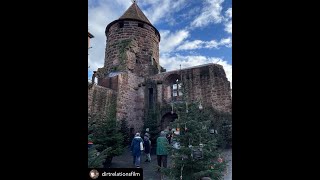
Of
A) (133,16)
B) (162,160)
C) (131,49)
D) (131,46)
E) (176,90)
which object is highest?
(133,16)

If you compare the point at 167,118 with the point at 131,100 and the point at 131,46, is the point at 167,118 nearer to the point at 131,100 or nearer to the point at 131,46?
the point at 131,100

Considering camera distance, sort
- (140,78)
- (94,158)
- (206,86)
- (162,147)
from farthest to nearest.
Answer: (140,78) < (206,86) < (162,147) < (94,158)

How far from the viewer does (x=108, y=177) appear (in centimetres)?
134

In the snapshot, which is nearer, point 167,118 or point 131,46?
point 167,118

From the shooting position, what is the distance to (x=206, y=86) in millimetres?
9797

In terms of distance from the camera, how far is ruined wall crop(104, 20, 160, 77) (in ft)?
38.0

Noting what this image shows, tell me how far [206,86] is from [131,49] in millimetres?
4344

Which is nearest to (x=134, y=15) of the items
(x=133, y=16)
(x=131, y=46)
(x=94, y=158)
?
(x=133, y=16)

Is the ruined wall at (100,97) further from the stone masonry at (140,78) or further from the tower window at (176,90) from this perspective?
the tower window at (176,90)

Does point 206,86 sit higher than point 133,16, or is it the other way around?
point 133,16
